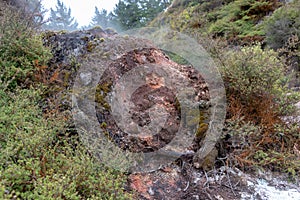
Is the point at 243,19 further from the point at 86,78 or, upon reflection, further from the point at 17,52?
the point at 17,52

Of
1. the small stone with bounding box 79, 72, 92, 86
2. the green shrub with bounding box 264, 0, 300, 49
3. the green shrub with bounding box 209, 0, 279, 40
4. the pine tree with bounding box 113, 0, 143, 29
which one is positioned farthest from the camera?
the pine tree with bounding box 113, 0, 143, 29

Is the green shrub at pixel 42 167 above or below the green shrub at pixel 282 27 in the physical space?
below

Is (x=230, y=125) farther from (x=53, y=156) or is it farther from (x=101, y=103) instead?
(x=53, y=156)

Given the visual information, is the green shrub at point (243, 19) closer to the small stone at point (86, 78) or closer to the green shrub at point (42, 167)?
the small stone at point (86, 78)

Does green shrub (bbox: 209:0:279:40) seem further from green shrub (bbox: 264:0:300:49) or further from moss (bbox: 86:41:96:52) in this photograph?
moss (bbox: 86:41:96:52)

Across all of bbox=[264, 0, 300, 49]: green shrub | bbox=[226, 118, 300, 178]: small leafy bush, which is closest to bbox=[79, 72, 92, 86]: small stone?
bbox=[226, 118, 300, 178]: small leafy bush

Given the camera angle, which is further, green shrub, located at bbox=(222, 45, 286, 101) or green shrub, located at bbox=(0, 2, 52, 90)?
green shrub, located at bbox=(222, 45, 286, 101)

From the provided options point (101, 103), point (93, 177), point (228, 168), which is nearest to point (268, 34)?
point (228, 168)

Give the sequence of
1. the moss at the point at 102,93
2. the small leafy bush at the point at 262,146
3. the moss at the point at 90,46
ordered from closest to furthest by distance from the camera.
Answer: the small leafy bush at the point at 262,146, the moss at the point at 102,93, the moss at the point at 90,46

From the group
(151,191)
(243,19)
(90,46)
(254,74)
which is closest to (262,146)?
(254,74)

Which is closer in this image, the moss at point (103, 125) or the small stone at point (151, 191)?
the small stone at point (151, 191)

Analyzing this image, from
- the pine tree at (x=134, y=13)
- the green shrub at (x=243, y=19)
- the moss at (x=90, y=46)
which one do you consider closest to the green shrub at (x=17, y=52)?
the moss at (x=90, y=46)

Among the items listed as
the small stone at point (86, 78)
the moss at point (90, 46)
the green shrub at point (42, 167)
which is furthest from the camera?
the moss at point (90, 46)

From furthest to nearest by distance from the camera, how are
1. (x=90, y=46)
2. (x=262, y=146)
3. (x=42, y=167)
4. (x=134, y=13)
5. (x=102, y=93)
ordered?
(x=134, y=13), (x=90, y=46), (x=102, y=93), (x=262, y=146), (x=42, y=167)
